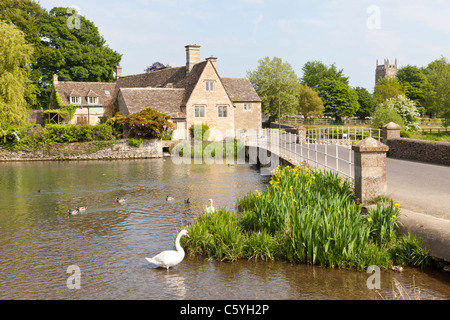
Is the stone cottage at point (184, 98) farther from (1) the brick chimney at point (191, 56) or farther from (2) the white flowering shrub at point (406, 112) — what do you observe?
(2) the white flowering shrub at point (406, 112)

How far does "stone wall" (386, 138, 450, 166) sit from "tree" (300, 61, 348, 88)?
91.1 m

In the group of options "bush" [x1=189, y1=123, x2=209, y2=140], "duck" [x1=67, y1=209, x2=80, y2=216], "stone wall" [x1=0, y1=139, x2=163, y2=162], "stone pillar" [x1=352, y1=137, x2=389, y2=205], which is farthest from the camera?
"bush" [x1=189, y1=123, x2=209, y2=140]

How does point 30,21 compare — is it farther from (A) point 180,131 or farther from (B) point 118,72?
(A) point 180,131

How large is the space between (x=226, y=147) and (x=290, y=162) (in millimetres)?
20782

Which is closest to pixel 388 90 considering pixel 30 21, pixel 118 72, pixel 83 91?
pixel 118 72

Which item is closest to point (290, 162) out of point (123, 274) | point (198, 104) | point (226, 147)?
point (123, 274)

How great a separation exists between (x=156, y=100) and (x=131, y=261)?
43.0 metres

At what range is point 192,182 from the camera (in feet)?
88.6

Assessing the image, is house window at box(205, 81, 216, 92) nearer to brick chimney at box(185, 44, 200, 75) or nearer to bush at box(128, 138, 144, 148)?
brick chimney at box(185, 44, 200, 75)

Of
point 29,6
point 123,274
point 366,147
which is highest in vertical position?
point 29,6

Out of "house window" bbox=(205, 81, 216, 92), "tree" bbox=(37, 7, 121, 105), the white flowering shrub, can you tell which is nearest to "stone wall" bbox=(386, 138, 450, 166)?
the white flowering shrub

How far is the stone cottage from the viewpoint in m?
52.9
